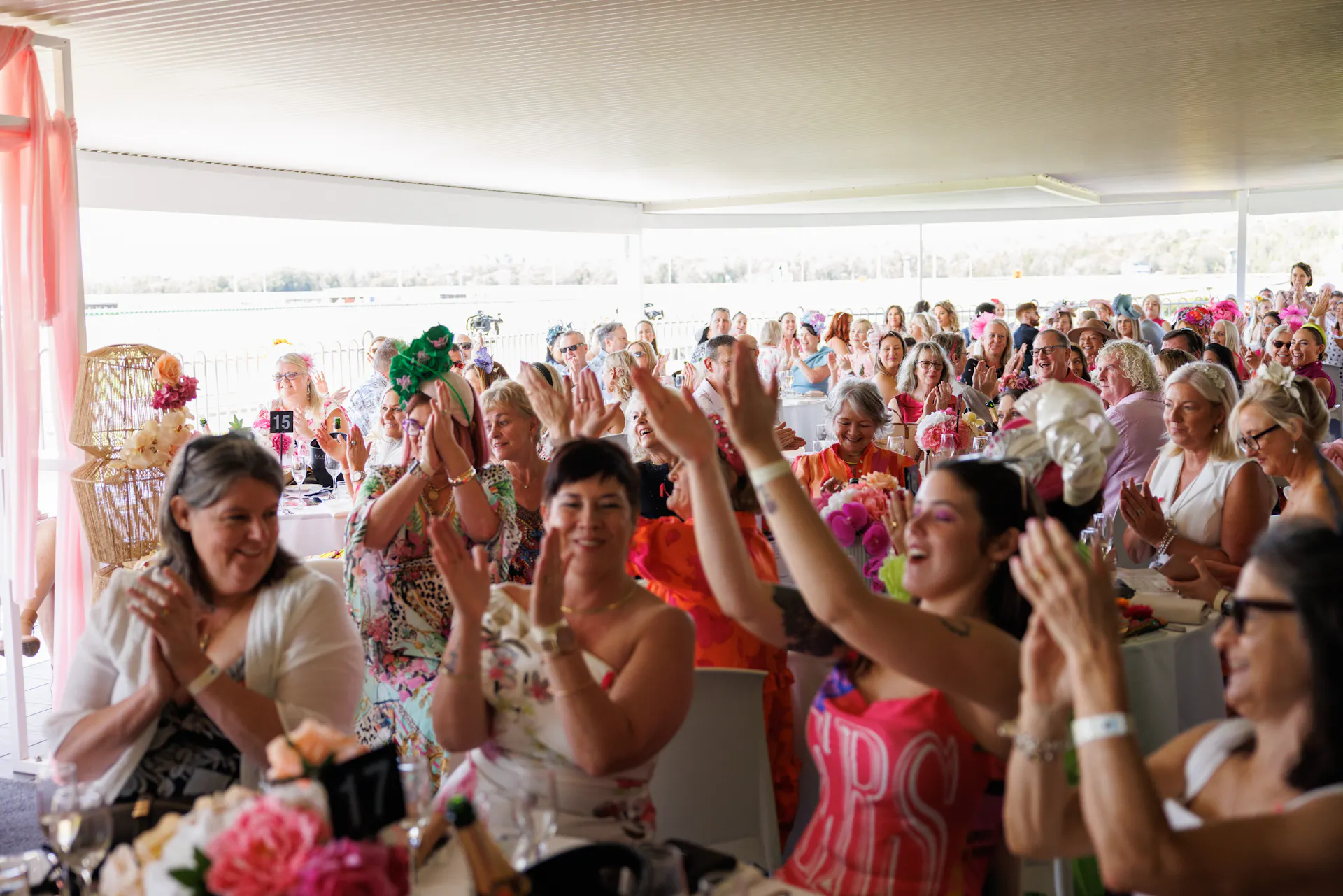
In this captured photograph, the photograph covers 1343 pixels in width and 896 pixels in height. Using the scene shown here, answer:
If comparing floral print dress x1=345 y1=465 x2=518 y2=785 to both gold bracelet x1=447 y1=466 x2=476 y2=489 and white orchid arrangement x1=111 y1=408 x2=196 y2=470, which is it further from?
white orchid arrangement x1=111 y1=408 x2=196 y2=470

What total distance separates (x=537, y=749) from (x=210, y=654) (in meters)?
0.77

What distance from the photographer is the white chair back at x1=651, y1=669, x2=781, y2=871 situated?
9.27 feet

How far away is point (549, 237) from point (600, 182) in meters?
11.4

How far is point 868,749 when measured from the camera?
7.22 feet

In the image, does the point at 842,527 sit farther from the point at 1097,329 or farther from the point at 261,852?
the point at 1097,329

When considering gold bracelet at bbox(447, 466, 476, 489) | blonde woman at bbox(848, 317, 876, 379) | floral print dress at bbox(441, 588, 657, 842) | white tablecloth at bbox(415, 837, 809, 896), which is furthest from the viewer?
blonde woman at bbox(848, 317, 876, 379)

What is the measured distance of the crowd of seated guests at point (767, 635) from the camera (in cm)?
160

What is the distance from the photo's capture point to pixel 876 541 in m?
4.12

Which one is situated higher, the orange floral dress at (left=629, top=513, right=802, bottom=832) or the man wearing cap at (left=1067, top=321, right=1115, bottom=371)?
the man wearing cap at (left=1067, top=321, right=1115, bottom=371)

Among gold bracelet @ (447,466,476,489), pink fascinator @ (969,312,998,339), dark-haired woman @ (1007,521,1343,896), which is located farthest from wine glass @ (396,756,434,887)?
pink fascinator @ (969,312,998,339)

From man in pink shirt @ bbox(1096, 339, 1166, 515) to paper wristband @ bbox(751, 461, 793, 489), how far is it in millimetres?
3731

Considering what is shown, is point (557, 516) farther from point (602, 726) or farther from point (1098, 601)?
Answer: point (1098, 601)

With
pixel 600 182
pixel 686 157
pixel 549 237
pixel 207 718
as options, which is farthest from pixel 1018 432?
pixel 549 237

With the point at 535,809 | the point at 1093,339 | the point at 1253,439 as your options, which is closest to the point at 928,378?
the point at 1093,339
